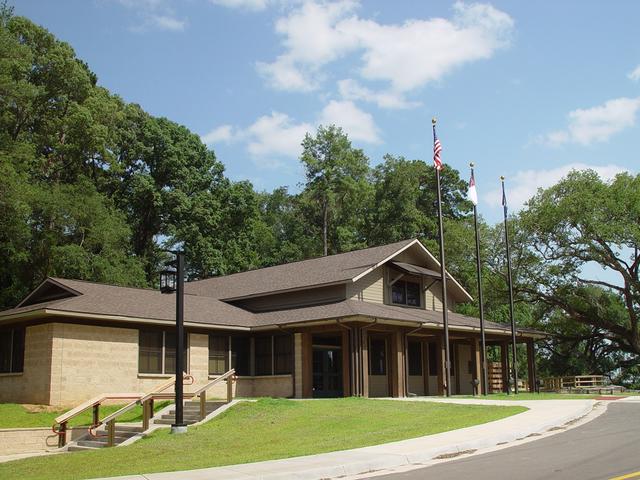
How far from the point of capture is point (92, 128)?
146 feet

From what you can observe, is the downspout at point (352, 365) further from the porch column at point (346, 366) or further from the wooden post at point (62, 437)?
the wooden post at point (62, 437)

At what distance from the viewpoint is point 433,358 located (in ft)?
115

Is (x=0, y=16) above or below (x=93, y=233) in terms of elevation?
above

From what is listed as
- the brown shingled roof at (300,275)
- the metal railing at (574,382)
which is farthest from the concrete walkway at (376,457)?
the metal railing at (574,382)

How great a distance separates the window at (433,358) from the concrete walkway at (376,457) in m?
17.5

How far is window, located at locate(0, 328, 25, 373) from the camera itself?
83.6ft

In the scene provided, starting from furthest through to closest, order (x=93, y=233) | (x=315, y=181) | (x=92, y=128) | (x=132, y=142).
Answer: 1. (x=315, y=181)
2. (x=132, y=142)
3. (x=92, y=128)
4. (x=93, y=233)

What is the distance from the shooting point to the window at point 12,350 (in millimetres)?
25469

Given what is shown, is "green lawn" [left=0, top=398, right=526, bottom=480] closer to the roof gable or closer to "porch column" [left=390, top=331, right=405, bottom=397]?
"porch column" [left=390, top=331, right=405, bottom=397]

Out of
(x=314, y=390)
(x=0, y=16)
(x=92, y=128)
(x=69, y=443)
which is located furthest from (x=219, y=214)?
(x=69, y=443)

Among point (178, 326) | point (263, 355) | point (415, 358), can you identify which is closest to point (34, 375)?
point (178, 326)

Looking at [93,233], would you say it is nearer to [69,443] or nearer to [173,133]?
[173,133]

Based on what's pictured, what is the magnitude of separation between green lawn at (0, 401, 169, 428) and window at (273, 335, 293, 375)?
7.26m

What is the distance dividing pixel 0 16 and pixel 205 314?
2727cm
